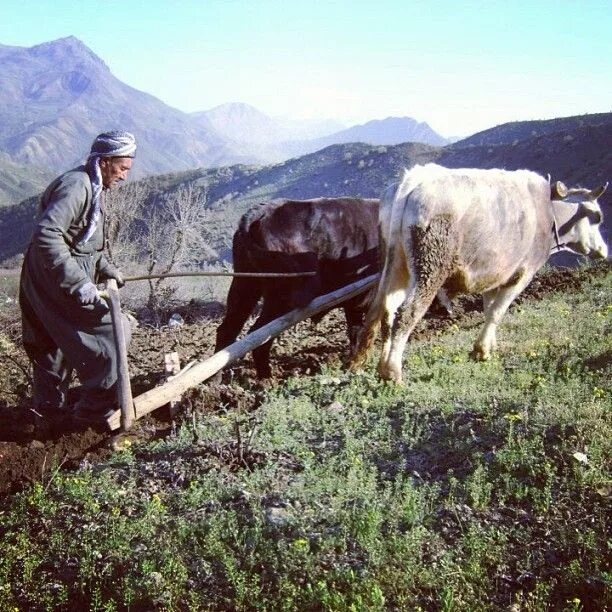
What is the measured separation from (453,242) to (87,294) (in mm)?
3113

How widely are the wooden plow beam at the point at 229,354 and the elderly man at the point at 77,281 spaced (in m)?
0.38

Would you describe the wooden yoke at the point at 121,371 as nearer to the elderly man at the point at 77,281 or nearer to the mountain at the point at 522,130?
the elderly man at the point at 77,281

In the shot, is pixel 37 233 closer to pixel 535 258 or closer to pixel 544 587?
pixel 544 587

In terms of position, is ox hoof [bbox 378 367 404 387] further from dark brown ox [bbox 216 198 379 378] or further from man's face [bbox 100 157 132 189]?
man's face [bbox 100 157 132 189]

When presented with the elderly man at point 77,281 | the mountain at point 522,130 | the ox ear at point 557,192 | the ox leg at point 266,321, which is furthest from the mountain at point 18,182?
the ox ear at point 557,192

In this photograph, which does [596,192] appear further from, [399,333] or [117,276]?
[117,276]

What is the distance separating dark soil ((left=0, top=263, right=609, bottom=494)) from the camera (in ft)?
14.4

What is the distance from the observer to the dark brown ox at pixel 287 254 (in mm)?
6082

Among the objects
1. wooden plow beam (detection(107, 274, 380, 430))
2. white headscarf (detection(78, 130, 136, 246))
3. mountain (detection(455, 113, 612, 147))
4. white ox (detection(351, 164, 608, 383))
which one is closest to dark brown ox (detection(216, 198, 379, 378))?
wooden plow beam (detection(107, 274, 380, 430))

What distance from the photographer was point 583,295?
8508mm

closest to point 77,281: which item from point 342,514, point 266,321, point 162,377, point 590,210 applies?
point 162,377

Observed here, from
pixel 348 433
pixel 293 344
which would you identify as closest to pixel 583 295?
pixel 293 344

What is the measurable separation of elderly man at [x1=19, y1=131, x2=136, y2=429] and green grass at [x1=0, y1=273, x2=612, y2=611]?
0.67m

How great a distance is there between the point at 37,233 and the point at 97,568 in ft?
7.65
